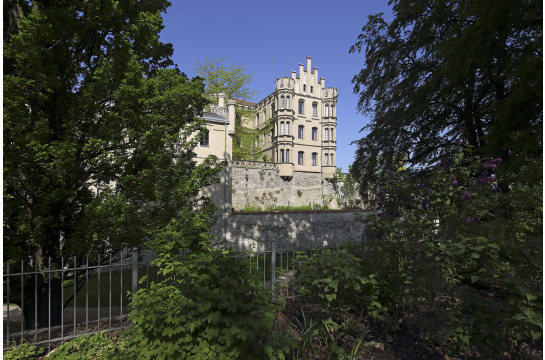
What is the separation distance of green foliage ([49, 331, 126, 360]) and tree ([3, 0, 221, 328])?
1700 mm

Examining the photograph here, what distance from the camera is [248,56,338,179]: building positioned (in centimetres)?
3425

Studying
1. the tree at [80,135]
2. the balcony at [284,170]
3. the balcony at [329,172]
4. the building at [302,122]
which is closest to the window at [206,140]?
the tree at [80,135]

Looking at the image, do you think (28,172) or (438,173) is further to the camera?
(28,172)

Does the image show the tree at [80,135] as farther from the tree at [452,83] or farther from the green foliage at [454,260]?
the tree at [452,83]

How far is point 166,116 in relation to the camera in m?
6.67

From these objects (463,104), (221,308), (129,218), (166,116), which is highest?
(463,104)

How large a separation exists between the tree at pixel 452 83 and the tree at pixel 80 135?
33.4 ft

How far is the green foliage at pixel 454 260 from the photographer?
2.74m

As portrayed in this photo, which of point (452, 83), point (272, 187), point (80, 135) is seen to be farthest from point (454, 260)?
point (272, 187)

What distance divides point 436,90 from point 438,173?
34.9ft

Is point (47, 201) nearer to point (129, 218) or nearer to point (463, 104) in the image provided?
point (129, 218)

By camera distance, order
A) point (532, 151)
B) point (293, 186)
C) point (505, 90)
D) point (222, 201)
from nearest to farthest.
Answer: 1. point (532, 151)
2. point (505, 90)
3. point (222, 201)
4. point (293, 186)

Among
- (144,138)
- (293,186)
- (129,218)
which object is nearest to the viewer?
(129,218)

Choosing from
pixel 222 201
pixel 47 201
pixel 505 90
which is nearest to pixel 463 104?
pixel 505 90
